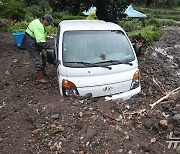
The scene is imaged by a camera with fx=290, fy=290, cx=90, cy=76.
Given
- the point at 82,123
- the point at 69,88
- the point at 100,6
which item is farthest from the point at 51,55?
the point at 100,6

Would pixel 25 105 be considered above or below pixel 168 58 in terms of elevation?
above

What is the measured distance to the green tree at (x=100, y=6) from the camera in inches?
599

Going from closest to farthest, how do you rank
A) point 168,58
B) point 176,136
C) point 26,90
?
point 176,136 < point 26,90 < point 168,58

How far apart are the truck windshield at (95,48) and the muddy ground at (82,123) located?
837mm

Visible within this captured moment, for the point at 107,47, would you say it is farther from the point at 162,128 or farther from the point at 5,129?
the point at 5,129

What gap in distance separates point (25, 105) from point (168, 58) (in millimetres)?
8396

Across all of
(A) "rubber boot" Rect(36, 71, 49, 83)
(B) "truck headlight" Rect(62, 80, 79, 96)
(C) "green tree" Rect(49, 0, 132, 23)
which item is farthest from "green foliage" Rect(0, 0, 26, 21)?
(B) "truck headlight" Rect(62, 80, 79, 96)

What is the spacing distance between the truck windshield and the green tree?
8.50m

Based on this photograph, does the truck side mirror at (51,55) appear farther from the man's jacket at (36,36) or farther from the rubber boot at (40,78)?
the rubber boot at (40,78)

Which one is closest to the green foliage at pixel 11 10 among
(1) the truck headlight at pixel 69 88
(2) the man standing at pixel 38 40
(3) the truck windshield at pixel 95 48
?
(2) the man standing at pixel 38 40

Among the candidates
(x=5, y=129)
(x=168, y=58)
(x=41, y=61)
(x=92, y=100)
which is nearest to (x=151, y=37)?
(x=168, y=58)

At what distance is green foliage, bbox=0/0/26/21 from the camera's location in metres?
19.8

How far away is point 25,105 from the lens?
20.3ft

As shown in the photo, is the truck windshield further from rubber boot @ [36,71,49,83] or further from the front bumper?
rubber boot @ [36,71,49,83]
